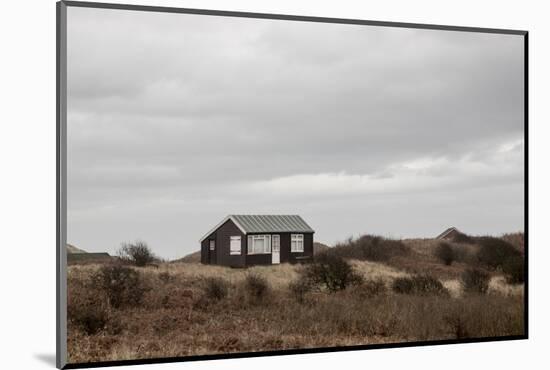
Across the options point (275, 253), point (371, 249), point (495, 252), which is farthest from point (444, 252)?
point (275, 253)

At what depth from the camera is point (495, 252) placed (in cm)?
955

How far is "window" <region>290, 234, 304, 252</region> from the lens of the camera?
28.2 feet

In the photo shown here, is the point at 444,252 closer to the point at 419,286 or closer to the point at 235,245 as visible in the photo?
the point at 419,286

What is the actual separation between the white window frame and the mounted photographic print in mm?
13

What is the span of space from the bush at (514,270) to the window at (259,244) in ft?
9.23

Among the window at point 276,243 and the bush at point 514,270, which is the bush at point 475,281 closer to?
the bush at point 514,270

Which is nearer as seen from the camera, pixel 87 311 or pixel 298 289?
pixel 87 311

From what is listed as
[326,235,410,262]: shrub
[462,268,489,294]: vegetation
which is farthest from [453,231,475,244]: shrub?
[326,235,410,262]: shrub

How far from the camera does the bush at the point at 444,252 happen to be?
9255 mm

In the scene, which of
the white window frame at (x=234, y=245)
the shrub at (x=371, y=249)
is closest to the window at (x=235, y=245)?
the white window frame at (x=234, y=245)

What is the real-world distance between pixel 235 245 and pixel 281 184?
31.2 inches

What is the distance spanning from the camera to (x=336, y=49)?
28.9ft

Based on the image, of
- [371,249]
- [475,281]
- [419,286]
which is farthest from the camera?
[475,281]

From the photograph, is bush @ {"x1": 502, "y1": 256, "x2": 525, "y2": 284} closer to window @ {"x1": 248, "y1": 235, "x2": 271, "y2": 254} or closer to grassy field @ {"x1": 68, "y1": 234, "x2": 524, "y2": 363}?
grassy field @ {"x1": 68, "y1": 234, "x2": 524, "y2": 363}
